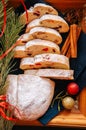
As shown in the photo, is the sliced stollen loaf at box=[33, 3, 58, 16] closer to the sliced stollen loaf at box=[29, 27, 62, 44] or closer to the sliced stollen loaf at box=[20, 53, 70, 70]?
the sliced stollen loaf at box=[29, 27, 62, 44]

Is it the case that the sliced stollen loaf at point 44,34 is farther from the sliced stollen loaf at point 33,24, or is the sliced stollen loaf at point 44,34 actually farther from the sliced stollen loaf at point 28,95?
the sliced stollen loaf at point 28,95

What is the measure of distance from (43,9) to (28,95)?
36cm

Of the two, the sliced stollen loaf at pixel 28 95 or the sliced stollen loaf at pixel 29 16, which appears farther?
the sliced stollen loaf at pixel 29 16

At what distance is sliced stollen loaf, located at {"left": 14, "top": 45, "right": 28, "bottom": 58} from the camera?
1168mm

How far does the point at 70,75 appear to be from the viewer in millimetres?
1142

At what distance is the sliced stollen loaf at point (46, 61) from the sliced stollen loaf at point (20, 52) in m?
0.03

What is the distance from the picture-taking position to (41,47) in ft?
3.73

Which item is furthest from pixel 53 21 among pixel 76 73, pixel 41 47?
pixel 76 73

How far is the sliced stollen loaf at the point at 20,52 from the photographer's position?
1.17 m

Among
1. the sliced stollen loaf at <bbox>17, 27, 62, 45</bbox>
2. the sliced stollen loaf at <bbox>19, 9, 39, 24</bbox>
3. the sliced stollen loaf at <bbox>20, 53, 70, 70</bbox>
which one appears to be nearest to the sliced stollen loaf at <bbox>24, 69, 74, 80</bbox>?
the sliced stollen loaf at <bbox>20, 53, 70, 70</bbox>

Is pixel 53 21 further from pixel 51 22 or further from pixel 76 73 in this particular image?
pixel 76 73

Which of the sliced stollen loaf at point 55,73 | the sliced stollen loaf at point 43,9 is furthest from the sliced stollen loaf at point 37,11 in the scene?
the sliced stollen loaf at point 55,73

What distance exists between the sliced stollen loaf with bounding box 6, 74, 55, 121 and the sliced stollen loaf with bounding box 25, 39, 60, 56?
4.1 inches

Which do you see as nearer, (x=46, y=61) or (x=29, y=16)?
(x=46, y=61)
